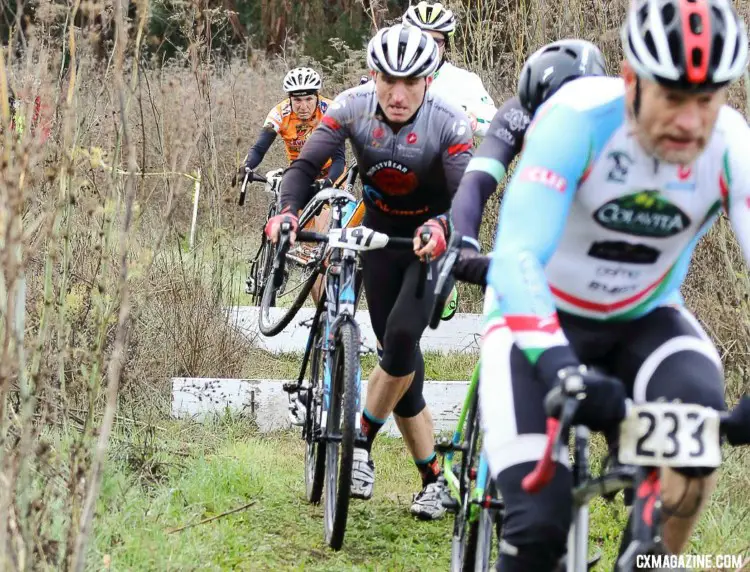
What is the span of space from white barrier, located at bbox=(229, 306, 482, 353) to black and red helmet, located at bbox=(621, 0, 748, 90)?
6.51 meters

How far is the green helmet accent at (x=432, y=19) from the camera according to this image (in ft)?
Answer: 26.2

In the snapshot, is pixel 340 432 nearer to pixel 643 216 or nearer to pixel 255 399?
pixel 255 399

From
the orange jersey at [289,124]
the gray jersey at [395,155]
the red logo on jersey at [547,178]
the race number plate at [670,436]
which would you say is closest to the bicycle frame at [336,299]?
the gray jersey at [395,155]

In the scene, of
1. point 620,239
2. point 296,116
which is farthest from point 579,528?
point 296,116

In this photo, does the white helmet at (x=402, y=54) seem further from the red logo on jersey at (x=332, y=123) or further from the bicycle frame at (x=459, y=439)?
the bicycle frame at (x=459, y=439)

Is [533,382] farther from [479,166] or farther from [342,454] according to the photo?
[342,454]

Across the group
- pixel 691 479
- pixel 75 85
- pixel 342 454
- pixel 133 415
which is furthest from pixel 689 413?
pixel 133 415

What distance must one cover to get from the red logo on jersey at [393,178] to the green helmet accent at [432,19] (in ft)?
7.67

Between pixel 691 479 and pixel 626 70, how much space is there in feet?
3.31

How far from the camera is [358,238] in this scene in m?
5.47

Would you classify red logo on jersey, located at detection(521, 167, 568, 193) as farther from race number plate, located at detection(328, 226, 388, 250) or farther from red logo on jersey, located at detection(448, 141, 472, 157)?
red logo on jersey, located at detection(448, 141, 472, 157)

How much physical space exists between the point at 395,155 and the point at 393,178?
135 mm

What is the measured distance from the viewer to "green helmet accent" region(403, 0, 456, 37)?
797 centimetres

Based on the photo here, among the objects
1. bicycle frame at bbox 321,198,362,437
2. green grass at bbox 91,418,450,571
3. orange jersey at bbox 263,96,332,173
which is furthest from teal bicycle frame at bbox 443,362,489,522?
orange jersey at bbox 263,96,332,173
